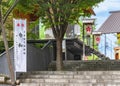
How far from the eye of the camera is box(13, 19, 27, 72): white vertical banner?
1830 centimetres

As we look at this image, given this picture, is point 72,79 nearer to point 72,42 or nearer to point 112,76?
point 112,76

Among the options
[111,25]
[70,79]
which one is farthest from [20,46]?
[111,25]

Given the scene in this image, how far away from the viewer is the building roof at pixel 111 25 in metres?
30.4

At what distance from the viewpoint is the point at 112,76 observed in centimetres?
1883

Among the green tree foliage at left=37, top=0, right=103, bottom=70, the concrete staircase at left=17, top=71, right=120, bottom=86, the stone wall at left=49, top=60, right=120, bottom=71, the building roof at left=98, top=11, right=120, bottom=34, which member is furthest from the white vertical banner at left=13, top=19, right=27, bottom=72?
the building roof at left=98, top=11, right=120, bottom=34

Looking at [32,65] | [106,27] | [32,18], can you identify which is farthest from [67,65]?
[32,18]

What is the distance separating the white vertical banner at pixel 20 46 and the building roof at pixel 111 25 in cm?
1244

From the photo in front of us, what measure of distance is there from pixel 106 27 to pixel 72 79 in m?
12.7

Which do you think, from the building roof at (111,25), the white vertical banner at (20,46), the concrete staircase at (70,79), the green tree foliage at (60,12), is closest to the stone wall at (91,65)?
the green tree foliage at (60,12)

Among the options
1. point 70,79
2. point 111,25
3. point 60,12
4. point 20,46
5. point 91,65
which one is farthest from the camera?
point 111,25

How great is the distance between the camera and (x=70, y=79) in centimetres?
1866

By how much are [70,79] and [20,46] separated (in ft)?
8.83

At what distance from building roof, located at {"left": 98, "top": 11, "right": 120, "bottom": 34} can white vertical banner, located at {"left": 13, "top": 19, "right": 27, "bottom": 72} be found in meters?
12.4

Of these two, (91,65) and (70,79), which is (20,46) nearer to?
(70,79)
